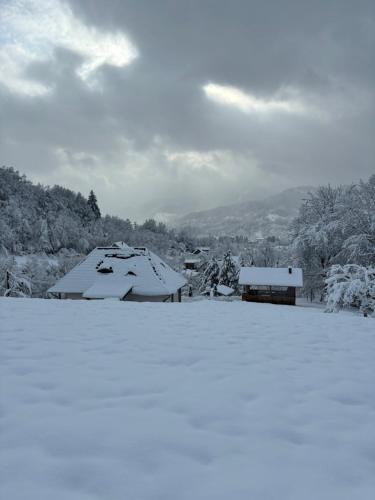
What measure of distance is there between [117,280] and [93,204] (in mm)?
86109

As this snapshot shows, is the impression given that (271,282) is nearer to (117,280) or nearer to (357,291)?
(357,291)

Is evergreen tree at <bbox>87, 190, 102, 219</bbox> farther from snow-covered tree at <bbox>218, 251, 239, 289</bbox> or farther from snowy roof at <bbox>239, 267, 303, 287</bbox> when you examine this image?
snowy roof at <bbox>239, 267, 303, 287</bbox>

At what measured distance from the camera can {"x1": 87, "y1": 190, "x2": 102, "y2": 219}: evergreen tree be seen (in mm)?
100875

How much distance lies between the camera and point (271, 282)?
30641 mm

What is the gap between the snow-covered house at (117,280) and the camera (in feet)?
68.0

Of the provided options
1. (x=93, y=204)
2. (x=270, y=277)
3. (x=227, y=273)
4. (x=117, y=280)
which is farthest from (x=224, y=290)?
(x=93, y=204)

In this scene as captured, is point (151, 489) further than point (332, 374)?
No

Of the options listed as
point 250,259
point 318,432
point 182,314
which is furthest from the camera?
point 250,259

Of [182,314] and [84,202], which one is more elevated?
[84,202]

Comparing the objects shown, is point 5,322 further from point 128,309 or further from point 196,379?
point 196,379

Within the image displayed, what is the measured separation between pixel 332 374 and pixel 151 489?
117 inches

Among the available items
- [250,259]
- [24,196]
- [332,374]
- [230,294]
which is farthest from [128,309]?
[24,196]

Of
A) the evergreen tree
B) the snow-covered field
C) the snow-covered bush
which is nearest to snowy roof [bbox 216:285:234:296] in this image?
the snow-covered bush

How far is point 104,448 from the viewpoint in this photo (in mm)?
2330
